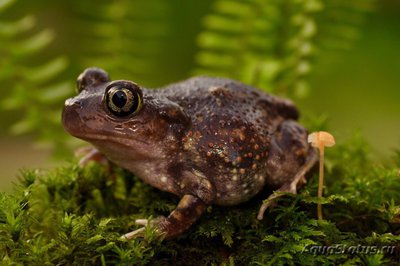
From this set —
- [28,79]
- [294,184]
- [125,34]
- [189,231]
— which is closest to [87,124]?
[189,231]

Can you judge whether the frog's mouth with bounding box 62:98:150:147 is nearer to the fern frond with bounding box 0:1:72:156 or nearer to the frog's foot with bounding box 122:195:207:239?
the frog's foot with bounding box 122:195:207:239

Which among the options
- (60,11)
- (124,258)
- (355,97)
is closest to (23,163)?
(60,11)

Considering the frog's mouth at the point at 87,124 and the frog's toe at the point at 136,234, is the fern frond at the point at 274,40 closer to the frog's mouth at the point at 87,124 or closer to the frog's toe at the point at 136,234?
the frog's mouth at the point at 87,124

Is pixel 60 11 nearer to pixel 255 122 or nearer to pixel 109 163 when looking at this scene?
pixel 109 163

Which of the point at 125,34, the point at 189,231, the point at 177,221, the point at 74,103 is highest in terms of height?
the point at 125,34

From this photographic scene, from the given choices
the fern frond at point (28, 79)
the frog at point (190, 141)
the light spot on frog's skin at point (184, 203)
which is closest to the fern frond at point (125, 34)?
the fern frond at point (28, 79)

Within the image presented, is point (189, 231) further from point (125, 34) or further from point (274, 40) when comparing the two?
point (125, 34)
